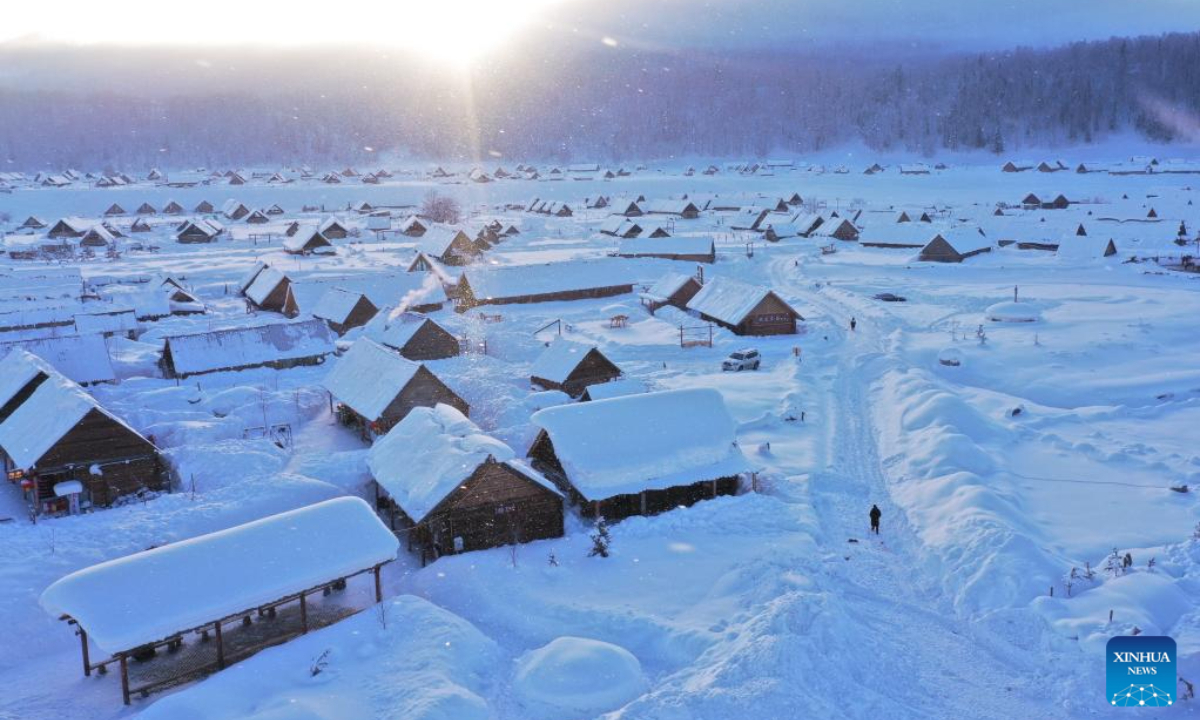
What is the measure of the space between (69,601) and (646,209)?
272 feet

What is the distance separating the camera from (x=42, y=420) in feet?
73.2

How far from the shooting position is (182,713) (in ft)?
40.8

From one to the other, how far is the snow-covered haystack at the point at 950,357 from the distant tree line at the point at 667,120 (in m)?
126

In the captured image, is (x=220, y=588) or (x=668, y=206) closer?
(x=220, y=588)

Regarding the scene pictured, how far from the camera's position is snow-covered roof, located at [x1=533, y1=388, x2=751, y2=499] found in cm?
2025

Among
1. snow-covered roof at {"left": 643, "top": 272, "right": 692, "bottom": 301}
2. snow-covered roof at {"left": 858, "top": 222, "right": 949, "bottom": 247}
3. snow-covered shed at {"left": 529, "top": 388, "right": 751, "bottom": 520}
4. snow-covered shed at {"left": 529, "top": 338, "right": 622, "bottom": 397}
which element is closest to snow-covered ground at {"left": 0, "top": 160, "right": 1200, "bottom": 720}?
snow-covered shed at {"left": 529, "top": 388, "right": 751, "bottom": 520}

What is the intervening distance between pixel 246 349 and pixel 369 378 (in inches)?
340

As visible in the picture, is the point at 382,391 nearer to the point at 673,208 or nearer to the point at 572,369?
the point at 572,369

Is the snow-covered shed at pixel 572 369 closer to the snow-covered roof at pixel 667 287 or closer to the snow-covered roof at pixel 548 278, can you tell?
the snow-covered roof at pixel 667 287

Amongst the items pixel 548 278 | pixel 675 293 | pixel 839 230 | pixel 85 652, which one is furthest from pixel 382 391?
pixel 839 230

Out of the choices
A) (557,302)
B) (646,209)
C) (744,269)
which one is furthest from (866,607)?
(646,209)

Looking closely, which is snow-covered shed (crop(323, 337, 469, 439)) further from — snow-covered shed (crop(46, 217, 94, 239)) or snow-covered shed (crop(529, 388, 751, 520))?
snow-covered shed (crop(46, 217, 94, 239))

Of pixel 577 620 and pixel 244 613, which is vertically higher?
pixel 244 613

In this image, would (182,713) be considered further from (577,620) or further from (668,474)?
(668,474)
